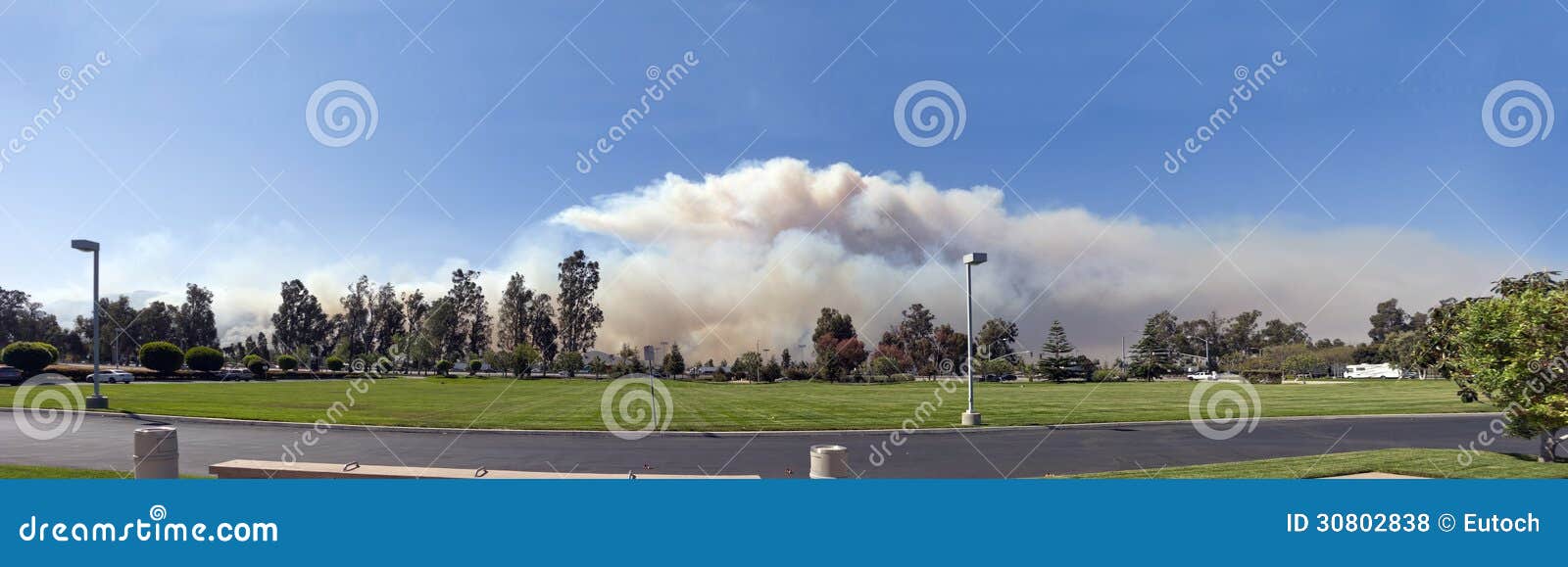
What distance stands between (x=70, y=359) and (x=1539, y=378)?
130 m

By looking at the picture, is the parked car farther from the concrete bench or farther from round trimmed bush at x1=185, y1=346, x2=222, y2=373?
the concrete bench

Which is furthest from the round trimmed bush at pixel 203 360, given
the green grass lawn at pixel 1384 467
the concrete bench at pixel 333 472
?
the green grass lawn at pixel 1384 467

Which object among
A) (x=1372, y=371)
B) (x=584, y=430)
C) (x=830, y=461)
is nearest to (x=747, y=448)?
(x=584, y=430)

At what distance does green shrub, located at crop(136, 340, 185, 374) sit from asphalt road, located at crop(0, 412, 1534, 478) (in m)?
46.7

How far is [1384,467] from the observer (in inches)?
436

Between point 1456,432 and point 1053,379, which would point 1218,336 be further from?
point 1456,432

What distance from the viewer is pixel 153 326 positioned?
94.6 meters

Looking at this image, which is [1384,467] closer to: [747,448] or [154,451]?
[747,448]

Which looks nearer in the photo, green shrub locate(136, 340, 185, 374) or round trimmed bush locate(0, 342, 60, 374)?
round trimmed bush locate(0, 342, 60, 374)

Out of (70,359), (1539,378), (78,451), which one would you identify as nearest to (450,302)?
(70,359)

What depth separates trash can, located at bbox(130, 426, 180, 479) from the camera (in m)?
8.38

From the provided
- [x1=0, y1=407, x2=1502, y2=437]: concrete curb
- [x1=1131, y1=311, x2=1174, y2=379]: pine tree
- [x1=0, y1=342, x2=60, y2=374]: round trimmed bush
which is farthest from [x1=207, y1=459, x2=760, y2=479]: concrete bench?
[x1=1131, y1=311, x2=1174, y2=379]: pine tree

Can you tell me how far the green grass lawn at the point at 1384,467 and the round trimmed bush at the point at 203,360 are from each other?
241ft

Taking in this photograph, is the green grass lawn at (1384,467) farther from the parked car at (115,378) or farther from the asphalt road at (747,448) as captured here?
the parked car at (115,378)
